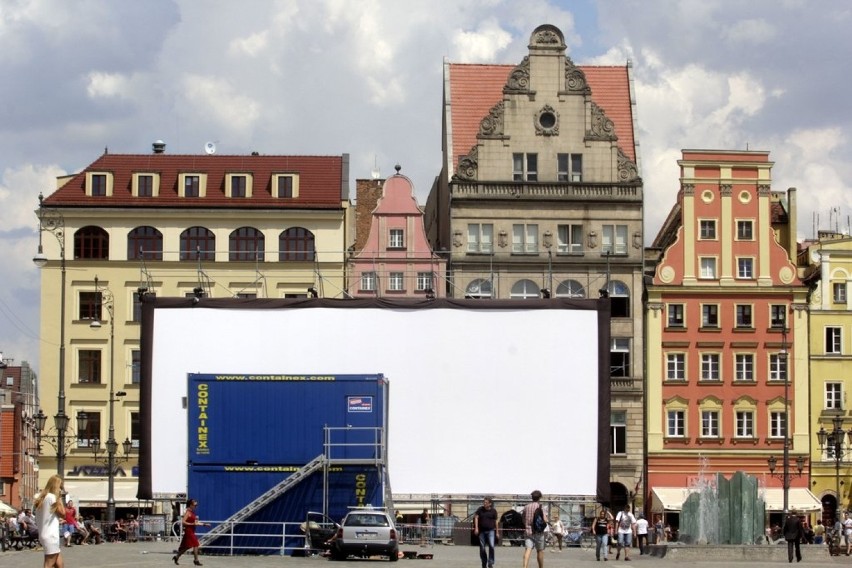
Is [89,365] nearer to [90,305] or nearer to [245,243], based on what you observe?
[90,305]

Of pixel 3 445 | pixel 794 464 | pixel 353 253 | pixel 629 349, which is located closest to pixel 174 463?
pixel 353 253

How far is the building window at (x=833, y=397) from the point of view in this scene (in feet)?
279

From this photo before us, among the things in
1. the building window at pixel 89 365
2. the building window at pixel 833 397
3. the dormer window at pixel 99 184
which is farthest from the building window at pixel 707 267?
the building window at pixel 89 365

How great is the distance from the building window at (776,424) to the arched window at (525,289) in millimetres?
12799

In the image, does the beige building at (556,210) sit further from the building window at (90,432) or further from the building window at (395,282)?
the building window at (90,432)

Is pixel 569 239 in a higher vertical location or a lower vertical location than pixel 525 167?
lower

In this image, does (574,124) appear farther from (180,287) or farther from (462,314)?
(462,314)

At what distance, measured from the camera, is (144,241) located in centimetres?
8394

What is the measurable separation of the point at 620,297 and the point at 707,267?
15.8 feet

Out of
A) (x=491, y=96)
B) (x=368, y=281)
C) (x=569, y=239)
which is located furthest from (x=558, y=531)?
(x=491, y=96)

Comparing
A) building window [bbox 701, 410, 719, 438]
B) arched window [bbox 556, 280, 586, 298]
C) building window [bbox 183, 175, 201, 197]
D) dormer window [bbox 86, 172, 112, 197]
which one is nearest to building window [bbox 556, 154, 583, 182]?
arched window [bbox 556, 280, 586, 298]

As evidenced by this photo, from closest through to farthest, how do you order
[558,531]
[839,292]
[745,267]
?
[558,531], [745,267], [839,292]

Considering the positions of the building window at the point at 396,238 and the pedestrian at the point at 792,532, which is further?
the building window at the point at 396,238

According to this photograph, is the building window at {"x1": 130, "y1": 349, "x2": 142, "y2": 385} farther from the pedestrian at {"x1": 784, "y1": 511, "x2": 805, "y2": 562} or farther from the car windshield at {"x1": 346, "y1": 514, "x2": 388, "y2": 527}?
the pedestrian at {"x1": 784, "y1": 511, "x2": 805, "y2": 562}
